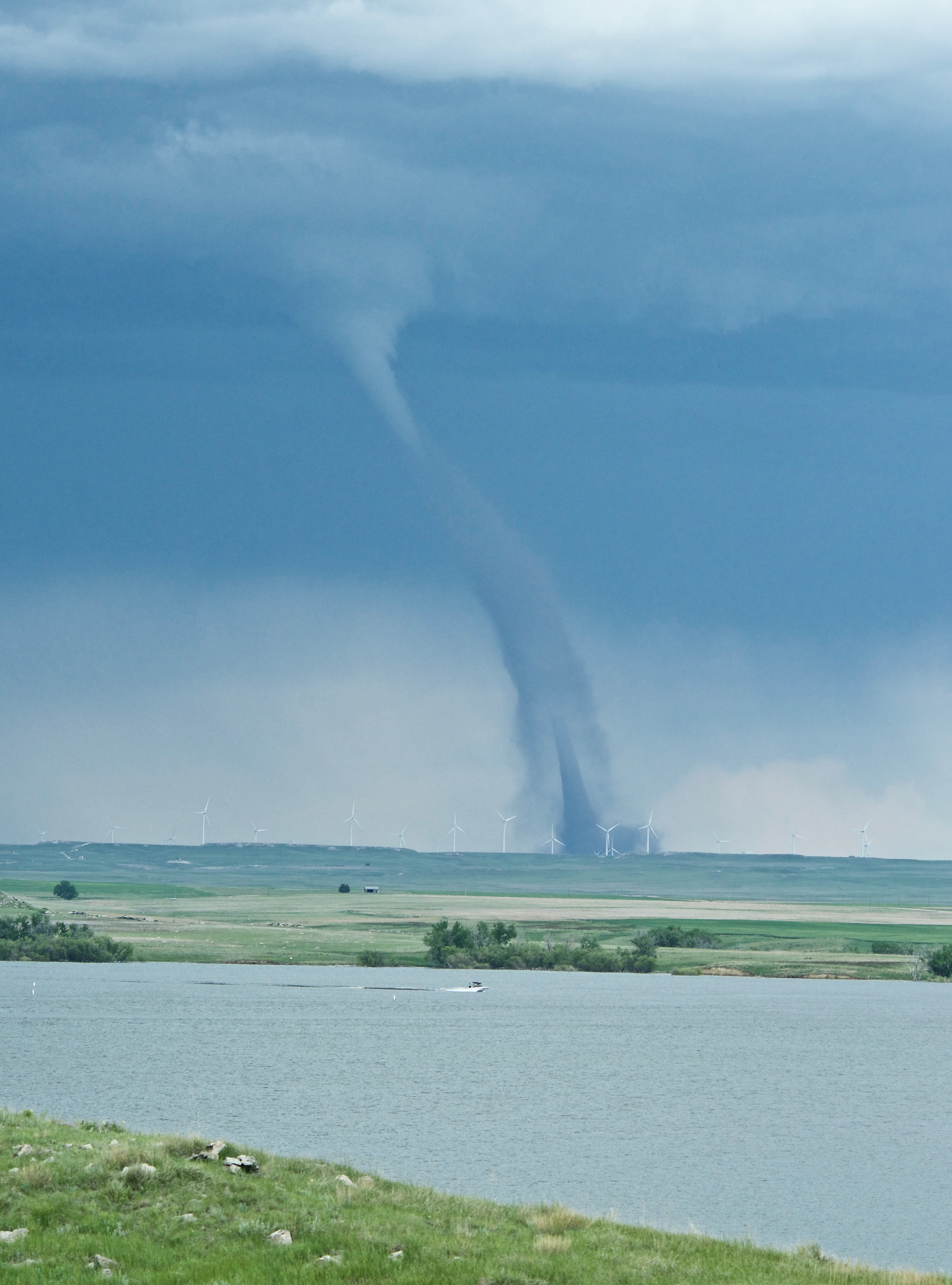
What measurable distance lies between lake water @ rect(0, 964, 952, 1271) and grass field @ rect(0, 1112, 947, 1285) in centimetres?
622

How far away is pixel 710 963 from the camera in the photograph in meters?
185

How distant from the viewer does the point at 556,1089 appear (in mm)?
78938

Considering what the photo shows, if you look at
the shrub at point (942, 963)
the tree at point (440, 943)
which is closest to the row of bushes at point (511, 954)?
the tree at point (440, 943)

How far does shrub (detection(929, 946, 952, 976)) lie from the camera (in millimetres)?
179000

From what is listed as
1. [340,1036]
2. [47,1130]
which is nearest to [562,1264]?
[47,1130]

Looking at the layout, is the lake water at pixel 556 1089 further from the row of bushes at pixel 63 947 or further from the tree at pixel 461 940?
the tree at pixel 461 940

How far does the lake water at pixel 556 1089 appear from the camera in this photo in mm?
48188

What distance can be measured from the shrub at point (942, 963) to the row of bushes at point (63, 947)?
92.8 meters

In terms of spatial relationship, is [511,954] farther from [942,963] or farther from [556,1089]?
[556,1089]

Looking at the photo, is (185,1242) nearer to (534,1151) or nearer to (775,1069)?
(534,1151)

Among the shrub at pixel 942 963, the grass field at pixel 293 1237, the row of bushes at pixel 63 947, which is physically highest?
the grass field at pixel 293 1237

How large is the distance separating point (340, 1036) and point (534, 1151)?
49840mm

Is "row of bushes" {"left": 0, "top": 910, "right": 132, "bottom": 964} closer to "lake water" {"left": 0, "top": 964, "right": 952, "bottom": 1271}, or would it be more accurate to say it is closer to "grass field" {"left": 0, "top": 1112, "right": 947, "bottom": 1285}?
"lake water" {"left": 0, "top": 964, "right": 952, "bottom": 1271}

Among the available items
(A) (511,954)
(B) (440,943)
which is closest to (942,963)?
(A) (511,954)
